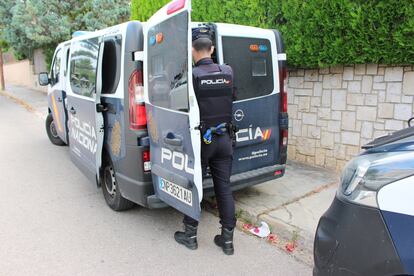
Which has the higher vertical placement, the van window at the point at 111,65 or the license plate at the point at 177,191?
the van window at the point at 111,65

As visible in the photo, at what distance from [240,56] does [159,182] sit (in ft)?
5.16

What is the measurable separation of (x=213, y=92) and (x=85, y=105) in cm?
212

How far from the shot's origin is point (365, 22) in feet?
15.4

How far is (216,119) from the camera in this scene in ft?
10.4

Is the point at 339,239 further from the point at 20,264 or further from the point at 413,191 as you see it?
the point at 20,264

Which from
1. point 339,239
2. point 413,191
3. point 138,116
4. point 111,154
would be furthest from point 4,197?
point 413,191

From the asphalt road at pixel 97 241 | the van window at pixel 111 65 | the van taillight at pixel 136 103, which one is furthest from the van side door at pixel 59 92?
the van taillight at pixel 136 103

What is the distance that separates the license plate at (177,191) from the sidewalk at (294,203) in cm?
115

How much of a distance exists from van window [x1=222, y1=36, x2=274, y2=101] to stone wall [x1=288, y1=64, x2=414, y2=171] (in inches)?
64.0

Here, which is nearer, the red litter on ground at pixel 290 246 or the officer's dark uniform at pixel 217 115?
the officer's dark uniform at pixel 217 115

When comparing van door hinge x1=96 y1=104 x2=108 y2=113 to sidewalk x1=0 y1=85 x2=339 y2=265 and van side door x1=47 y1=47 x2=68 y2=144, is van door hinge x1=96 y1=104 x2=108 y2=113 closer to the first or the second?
sidewalk x1=0 y1=85 x2=339 y2=265

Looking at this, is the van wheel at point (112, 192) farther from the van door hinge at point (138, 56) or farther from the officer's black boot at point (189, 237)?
the van door hinge at point (138, 56)

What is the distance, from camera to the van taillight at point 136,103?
11.7ft

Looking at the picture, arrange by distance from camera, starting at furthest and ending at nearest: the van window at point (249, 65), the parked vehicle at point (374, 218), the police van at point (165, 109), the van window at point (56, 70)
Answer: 1. the van window at point (56, 70)
2. the van window at point (249, 65)
3. the police van at point (165, 109)
4. the parked vehicle at point (374, 218)
